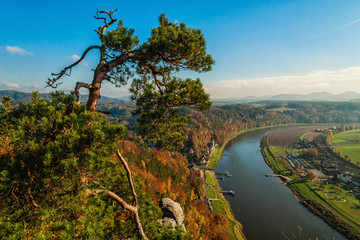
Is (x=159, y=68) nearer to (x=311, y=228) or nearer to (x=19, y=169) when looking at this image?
(x=19, y=169)

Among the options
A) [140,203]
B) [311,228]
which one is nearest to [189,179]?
[311,228]

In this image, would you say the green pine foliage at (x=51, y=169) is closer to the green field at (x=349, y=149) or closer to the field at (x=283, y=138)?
the green field at (x=349, y=149)

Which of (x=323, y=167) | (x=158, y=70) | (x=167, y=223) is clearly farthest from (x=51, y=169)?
(x=323, y=167)

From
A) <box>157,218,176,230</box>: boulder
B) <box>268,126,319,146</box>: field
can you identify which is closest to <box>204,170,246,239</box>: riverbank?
<box>157,218,176,230</box>: boulder

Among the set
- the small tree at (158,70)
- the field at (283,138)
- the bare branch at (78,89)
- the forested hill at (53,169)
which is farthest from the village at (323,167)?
the bare branch at (78,89)

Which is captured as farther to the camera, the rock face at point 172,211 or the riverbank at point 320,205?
the riverbank at point 320,205

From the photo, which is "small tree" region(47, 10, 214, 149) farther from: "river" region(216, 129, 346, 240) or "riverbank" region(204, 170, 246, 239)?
"riverbank" region(204, 170, 246, 239)
